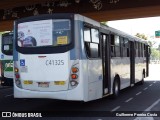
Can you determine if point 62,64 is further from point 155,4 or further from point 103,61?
point 155,4

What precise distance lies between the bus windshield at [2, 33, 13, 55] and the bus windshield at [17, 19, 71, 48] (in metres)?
8.51

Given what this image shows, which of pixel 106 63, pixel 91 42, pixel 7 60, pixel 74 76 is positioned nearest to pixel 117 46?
pixel 106 63

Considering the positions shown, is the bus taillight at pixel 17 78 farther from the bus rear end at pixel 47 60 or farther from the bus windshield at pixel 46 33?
the bus windshield at pixel 46 33

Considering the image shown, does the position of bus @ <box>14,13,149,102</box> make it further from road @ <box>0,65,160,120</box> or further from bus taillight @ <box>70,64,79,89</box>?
road @ <box>0,65,160,120</box>

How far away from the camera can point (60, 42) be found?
36.2ft

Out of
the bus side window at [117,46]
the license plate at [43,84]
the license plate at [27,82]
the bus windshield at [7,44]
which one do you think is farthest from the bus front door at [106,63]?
the bus windshield at [7,44]

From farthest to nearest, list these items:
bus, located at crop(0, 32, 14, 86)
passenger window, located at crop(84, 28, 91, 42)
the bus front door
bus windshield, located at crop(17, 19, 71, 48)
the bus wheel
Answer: bus, located at crop(0, 32, 14, 86) → the bus wheel → the bus front door → passenger window, located at crop(84, 28, 91, 42) → bus windshield, located at crop(17, 19, 71, 48)

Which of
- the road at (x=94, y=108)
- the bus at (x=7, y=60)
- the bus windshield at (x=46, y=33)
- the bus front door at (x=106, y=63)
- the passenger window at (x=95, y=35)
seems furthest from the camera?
the bus at (x=7, y=60)

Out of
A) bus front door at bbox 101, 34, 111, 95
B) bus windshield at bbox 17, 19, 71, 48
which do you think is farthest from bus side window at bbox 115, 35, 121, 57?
bus windshield at bbox 17, 19, 71, 48

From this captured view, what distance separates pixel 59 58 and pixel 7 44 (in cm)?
1003

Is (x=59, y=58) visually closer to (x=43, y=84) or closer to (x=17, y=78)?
(x=43, y=84)

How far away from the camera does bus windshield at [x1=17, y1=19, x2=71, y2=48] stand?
1100 cm

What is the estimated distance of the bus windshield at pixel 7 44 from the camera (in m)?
20.0

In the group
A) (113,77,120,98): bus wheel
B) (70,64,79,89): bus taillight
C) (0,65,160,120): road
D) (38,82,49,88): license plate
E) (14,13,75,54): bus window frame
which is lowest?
(0,65,160,120): road
